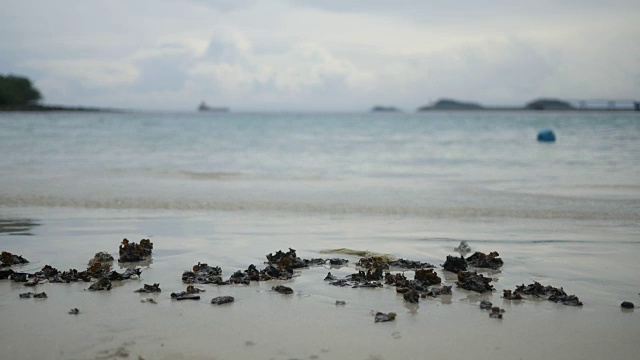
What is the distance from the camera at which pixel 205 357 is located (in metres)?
4.42

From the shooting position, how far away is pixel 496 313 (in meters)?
5.39

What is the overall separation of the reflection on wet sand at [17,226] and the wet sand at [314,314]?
35.1 inches

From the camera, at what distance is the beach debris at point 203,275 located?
6.43 meters

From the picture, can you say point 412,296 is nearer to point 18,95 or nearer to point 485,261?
point 485,261

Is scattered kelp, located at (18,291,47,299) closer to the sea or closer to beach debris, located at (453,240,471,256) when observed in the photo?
the sea

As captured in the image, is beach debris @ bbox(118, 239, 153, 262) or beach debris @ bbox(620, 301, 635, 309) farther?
beach debris @ bbox(118, 239, 153, 262)

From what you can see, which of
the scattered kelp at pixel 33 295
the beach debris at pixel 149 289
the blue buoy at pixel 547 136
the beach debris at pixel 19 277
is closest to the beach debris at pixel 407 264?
the beach debris at pixel 149 289

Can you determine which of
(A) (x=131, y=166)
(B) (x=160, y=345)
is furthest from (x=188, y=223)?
(A) (x=131, y=166)

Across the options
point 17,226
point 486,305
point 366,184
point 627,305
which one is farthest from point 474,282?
point 366,184

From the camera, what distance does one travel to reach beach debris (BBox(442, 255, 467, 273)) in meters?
6.93

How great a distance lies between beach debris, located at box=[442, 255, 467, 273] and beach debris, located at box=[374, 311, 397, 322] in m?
1.88

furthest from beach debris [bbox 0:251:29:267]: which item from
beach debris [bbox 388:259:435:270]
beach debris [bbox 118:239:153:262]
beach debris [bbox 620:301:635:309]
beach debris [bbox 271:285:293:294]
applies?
beach debris [bbox 620:301:635:309]

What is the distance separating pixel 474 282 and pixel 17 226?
24.1ft

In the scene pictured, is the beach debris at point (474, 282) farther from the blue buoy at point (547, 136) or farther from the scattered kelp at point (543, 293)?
the blue buoy at point (547, 136)
